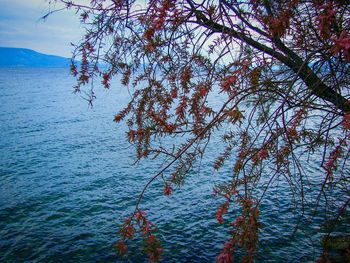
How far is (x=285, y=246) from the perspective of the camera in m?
11.5

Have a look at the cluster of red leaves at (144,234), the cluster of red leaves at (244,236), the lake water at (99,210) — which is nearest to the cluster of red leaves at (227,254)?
the cluster of red leaves at (244,236)

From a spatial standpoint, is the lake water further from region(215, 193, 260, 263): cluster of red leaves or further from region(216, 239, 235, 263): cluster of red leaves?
region(216, 239, 235, 263): cluster of red leaves

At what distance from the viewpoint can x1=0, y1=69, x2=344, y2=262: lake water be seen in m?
11.7

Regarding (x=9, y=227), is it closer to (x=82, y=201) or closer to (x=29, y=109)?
(x=82, y=201)

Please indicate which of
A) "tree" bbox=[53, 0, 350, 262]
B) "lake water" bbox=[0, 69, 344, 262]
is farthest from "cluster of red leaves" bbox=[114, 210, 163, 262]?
"lake water" bbox=[0, 69, 344, 262]

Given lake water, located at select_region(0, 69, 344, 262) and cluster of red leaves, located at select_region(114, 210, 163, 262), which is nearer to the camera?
cluster of red leaves, located at select_region(114, 210, 163, 262)

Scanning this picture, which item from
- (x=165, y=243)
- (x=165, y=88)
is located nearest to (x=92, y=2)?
(x=165, y=88)

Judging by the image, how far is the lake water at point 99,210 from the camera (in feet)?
38.2

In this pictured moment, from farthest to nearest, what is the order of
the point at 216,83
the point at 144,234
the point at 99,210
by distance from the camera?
1. the point at 99,210
2. the point at 216,83
3. the point at 144,234

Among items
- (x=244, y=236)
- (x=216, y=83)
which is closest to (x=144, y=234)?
(x=244, y=236)

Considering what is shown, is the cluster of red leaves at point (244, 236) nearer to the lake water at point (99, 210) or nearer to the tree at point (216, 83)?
the tree at point (216, 83)

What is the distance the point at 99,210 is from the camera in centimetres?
1561

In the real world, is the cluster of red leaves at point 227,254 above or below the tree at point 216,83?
below

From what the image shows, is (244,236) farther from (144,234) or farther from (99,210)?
(99,210)
